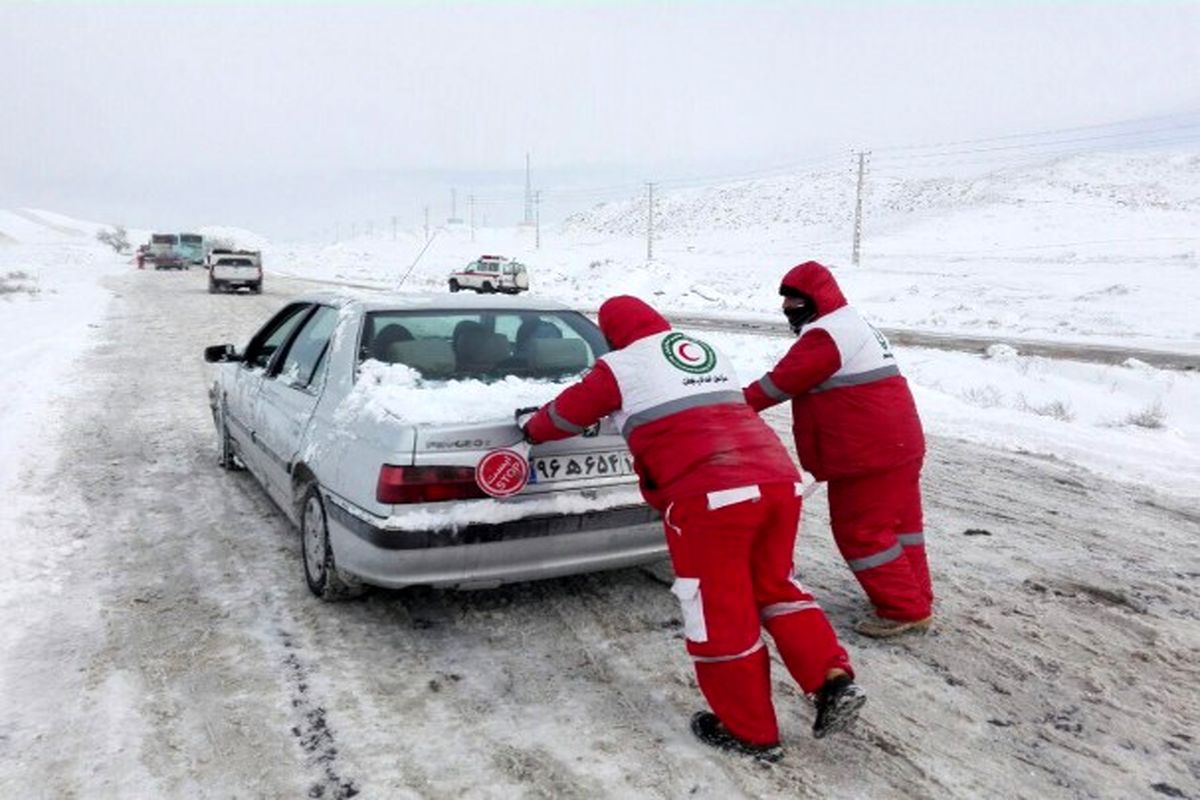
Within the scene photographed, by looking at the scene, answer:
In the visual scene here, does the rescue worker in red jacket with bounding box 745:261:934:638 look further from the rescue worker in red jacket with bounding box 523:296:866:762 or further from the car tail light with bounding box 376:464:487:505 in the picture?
the car tail light with bounding box 376:464:487:505

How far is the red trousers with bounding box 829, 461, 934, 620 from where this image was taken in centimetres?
373

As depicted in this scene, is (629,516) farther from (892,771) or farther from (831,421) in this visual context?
(892,771)

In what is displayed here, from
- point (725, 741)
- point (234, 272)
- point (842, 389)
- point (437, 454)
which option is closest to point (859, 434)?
point (842, 389)

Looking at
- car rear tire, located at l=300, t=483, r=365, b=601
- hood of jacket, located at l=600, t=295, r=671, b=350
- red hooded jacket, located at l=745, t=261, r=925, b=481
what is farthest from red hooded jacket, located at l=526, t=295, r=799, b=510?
car rear tire, located at l=300, t=483, r=365, b=601

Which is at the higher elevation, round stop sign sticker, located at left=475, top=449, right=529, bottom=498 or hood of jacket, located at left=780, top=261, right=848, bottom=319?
hood of jacket, located at left=780, top=261, right=848, bottom=319

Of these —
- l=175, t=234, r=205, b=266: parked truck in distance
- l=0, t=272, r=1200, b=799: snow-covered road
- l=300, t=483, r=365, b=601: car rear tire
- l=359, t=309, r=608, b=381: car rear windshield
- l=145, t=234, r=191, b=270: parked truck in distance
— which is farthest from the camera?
l=175, t=234, r=205, b=266: parked truck in distance

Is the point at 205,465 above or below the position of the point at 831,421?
below

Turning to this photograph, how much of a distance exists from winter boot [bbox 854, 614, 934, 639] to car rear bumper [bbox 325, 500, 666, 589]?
42.0 inches

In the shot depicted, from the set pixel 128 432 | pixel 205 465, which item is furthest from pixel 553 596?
pixel 128 432

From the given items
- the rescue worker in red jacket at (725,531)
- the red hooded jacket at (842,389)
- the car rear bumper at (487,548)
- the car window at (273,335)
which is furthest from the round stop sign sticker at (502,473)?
the car window at (273,335)

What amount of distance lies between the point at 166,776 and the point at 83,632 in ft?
4.31

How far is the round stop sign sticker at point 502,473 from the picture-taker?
3439 mm

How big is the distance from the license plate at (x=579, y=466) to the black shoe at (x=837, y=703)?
133 centimetres

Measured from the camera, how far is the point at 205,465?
6438mm
